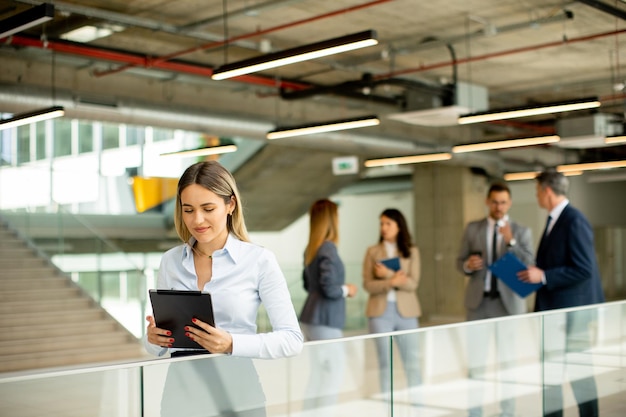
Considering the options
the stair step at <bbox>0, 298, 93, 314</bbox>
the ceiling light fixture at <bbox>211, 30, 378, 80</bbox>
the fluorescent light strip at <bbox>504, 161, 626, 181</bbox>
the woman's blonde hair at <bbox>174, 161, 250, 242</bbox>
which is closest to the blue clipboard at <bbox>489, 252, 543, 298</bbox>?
the ceiling light fixture at <bbox>211, 30, 378, 80</bbox>

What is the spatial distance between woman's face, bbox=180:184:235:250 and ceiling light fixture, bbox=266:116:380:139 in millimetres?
7393

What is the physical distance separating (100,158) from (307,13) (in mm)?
8562

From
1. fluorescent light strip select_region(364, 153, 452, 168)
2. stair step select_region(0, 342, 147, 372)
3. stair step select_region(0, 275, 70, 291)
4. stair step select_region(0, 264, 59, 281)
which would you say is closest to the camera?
stair step select_region(0, 342, 147, 372)

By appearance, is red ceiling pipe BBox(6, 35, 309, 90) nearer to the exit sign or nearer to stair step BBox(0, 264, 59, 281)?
the exit sign

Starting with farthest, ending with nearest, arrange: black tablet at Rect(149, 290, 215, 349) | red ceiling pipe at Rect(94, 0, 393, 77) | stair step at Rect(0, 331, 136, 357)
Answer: stair step at Rect(0, 331, 136, 357), red ceiling pipe at Rect(94, 0, 393, 77), black tablet at Rect(149, 290, 215, 349)

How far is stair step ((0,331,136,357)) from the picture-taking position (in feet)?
33.7

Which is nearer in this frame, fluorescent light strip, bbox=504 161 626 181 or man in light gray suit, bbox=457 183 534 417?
man in light gray suit, bbox=457 183 534 417

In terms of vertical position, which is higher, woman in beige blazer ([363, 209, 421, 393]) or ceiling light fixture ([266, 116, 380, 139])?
ceiling light fixture ([266, 116, 380, 139])

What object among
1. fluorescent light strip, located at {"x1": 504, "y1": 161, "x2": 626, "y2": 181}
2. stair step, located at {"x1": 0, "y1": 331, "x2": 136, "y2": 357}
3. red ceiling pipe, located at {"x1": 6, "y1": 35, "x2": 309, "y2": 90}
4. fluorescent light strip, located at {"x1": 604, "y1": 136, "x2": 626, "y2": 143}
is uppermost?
red ceiling pipe, located at {"x1": 6, "y1": 35, "x2": 309, "y2": 90}

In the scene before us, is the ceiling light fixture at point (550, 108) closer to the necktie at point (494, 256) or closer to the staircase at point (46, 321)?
the necktie at point (494, 256)

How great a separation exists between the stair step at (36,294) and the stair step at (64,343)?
878mm

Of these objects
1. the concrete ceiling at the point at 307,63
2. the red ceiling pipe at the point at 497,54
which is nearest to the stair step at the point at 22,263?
the concrete ceiling at the point at 307,63

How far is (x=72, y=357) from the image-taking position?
10508 millimetres

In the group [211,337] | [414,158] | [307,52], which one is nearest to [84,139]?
[414,158]
